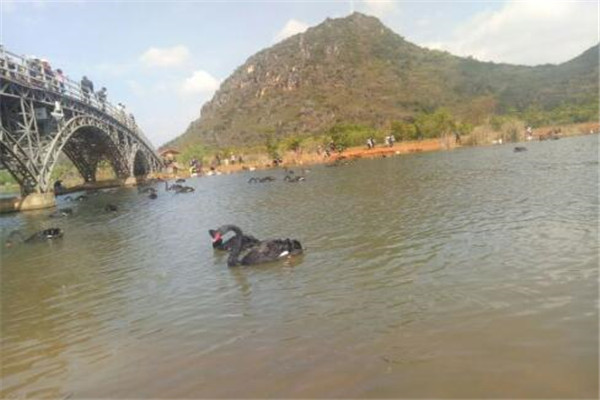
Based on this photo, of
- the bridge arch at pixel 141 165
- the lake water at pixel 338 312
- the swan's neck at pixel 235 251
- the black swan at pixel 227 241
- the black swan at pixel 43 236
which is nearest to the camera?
the lake water at pixel 338 312

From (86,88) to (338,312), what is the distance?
56094 millimetres

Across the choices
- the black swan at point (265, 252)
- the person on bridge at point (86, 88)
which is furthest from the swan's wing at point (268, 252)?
the person on bridge at point (86, 88)

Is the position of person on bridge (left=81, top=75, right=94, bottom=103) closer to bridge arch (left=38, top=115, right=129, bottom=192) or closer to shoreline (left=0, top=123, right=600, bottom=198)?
bridge arch (left=38, top=115, right=129, bottom=192)

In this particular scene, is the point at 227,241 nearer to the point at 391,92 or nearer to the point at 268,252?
the point at 268,252

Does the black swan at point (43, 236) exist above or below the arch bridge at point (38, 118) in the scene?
below

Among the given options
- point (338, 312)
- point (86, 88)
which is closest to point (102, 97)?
point (86, 88)

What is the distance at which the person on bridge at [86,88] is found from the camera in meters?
57.7

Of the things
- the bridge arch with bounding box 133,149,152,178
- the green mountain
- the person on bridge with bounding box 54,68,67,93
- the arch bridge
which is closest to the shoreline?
the bridge arch with bounding box 133,149,152,178

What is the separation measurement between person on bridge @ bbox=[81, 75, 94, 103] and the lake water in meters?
41.4

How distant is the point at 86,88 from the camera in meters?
58.7

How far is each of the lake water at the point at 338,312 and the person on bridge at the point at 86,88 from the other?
41438mm

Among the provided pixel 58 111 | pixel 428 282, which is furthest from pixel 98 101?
pixel 428 282

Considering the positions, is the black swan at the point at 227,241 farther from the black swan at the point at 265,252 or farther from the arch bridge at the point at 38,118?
the arch bridge at the point at 38,118

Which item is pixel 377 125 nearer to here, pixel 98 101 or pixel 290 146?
pixel 290 146
